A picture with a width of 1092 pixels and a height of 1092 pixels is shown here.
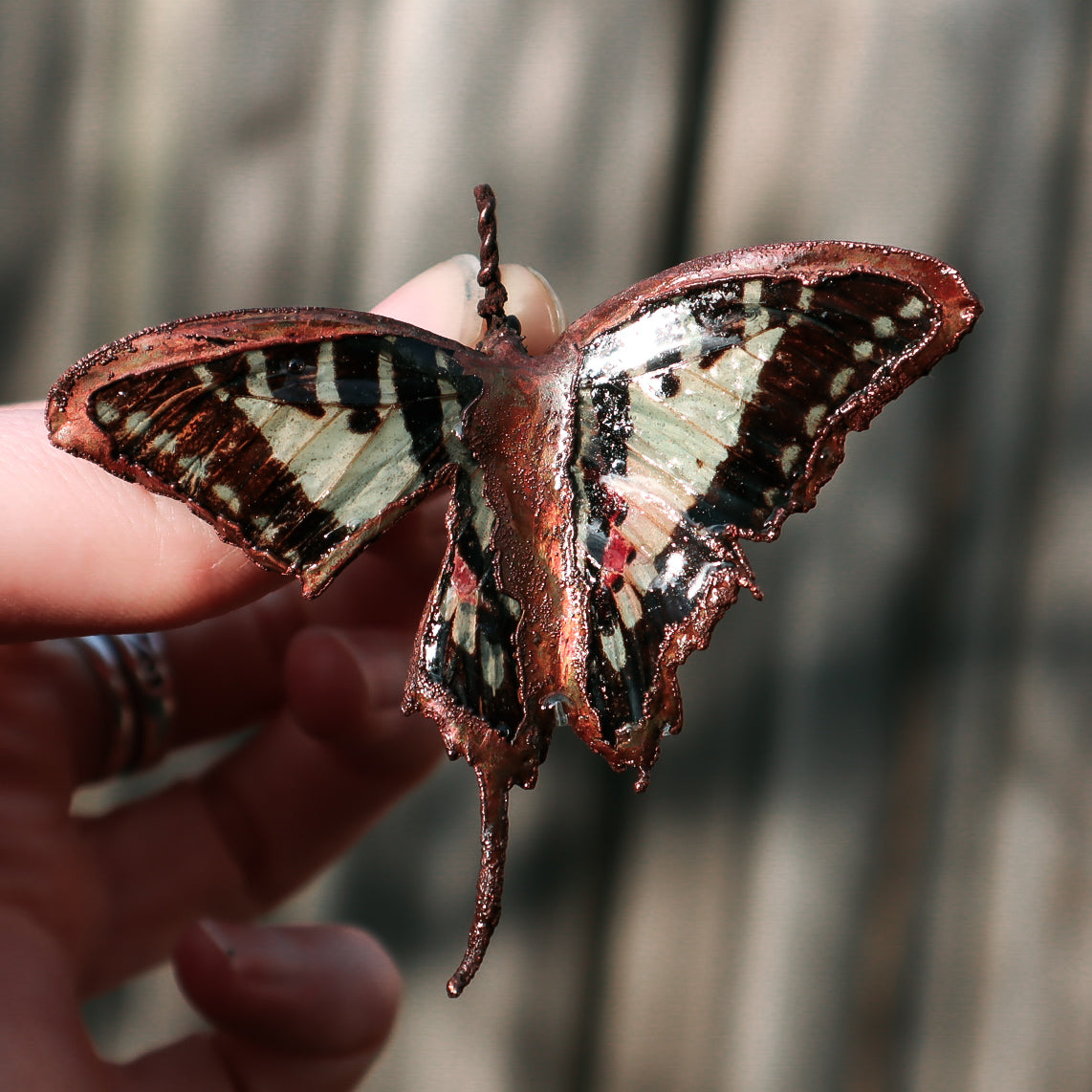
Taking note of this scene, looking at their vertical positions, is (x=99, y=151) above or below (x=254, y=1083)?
above

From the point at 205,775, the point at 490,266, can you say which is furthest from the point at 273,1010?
the point at 490,266

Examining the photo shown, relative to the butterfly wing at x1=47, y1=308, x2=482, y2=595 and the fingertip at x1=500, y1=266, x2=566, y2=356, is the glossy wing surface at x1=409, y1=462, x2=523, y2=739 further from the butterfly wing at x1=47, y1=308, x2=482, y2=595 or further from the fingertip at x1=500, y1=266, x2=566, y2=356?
the fingertip at x1=500, y1=266, x2=566, y2=356

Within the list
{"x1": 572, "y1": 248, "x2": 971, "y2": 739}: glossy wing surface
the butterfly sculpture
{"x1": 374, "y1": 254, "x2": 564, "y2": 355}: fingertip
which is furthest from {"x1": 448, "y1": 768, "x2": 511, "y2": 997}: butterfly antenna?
{"x1": 374, "y1": 254, "x2": 564, "y2": 355}: fingertip

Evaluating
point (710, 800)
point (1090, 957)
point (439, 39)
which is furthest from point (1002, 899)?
point (439, 39)

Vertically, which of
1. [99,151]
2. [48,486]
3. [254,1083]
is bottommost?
[254,1083]


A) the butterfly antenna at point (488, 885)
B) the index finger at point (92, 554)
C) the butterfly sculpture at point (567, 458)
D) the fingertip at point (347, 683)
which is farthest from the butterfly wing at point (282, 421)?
the fingertip at point (347, 683)

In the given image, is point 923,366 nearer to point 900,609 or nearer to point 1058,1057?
point 900,609
